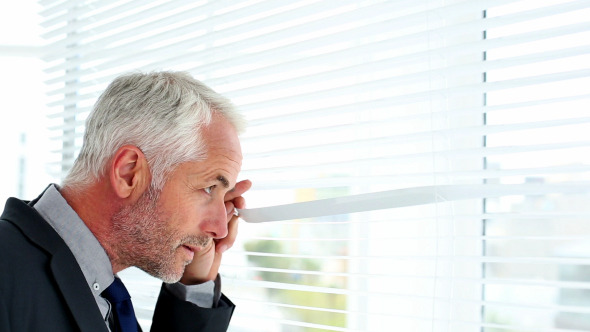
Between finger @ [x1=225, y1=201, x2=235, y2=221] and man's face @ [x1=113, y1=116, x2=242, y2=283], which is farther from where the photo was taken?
finger @ [x1=225, y1=201, x2=235, y2=221]

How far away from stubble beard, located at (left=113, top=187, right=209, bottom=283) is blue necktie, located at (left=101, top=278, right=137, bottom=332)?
0.20ft

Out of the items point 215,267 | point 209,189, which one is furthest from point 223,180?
point 215,267

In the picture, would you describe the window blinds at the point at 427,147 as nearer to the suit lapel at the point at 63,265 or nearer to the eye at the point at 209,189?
the eye at the point at 209,189

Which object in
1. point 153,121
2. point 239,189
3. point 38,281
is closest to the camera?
point 38,281

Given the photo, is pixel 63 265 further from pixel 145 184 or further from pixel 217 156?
pixel 217 156

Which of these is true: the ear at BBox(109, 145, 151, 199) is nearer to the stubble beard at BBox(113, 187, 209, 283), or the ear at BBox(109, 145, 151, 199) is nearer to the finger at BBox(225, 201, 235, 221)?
the stubble beard at BBox(113, 187, 209, 283)

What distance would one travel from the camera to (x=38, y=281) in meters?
1.21

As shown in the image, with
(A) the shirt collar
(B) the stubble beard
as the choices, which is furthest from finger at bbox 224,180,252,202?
(A) the shirt collar

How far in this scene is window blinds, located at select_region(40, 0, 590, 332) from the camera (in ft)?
3.86

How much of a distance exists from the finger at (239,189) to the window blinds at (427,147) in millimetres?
52

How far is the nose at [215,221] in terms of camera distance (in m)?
1.41

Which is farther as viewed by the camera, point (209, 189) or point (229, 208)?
point (229, 208)

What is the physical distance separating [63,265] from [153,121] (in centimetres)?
33

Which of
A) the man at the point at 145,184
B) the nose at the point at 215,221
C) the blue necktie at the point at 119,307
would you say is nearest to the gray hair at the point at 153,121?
the man at the point at 145,184
